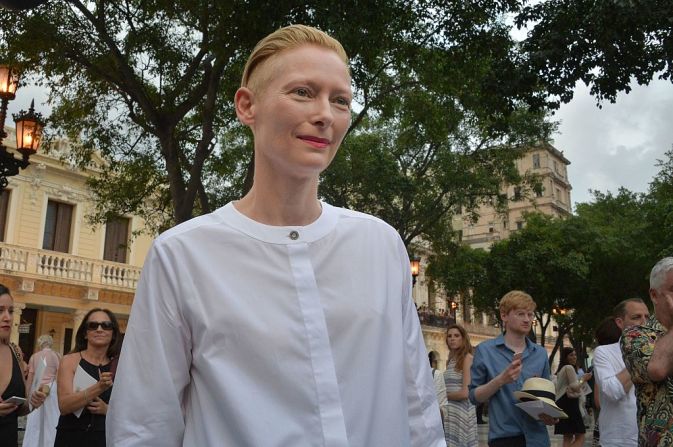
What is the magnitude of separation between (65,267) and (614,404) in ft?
77.2

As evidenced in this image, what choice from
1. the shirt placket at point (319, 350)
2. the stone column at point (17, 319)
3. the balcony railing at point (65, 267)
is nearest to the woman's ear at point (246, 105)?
the shirt placket at point (319, 350)

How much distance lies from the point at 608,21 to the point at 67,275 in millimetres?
21928

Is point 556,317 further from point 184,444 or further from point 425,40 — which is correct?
point 184,444

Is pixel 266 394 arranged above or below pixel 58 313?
below

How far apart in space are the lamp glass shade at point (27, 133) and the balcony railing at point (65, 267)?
16.1 meters

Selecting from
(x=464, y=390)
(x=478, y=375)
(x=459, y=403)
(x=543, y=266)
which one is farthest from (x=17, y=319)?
(x=478, y=375)

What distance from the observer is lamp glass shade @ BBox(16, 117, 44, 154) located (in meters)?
8.79

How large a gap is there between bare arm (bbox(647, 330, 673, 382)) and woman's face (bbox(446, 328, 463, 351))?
4653 mm

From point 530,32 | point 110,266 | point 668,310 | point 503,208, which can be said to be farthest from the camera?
point 110,266

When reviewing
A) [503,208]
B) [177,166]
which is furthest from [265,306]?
[503,208]

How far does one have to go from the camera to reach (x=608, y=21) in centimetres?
837

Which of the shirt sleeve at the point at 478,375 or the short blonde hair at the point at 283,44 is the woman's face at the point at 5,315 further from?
the short blonde hair at the point at 283,44

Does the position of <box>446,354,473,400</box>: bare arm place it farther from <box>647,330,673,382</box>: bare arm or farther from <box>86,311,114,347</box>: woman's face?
<box>647,330,673,382</box>: bare arm

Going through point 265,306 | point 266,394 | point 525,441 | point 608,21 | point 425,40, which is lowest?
point 525,441
